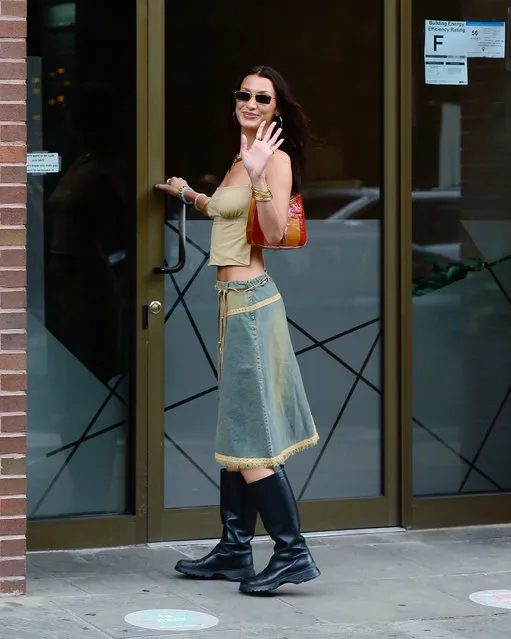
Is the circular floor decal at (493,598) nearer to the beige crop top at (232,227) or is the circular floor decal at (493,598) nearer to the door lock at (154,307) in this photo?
the beige crop top at (232,227)

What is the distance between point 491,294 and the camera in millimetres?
6961

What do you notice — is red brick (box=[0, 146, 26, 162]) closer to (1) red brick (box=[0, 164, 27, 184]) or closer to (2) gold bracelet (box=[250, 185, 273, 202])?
(1) red brick (box=[0, 164, 27, 184])

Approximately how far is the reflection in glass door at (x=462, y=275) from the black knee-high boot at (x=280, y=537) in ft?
4.75

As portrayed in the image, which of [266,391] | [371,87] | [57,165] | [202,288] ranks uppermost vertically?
[371,87]

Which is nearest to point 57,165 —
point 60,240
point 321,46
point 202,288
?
point 60,240

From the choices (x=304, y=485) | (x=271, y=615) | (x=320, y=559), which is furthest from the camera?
(x=304, y=485)

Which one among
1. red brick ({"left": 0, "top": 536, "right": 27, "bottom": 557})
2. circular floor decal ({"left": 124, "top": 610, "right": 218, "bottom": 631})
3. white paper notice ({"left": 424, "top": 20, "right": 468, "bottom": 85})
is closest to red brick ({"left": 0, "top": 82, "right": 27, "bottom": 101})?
red brick ({"left": 0, "top": 536, "right": 27, "bottom": 557})

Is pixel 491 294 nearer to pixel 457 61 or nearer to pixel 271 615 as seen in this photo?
pixel 457 61

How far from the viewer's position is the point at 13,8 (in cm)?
536

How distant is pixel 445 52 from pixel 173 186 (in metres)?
1.58

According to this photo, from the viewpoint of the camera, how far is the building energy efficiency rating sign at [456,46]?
6773mm

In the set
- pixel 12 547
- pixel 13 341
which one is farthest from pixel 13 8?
pixel 12 547

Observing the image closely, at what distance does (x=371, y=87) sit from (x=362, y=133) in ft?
0.73

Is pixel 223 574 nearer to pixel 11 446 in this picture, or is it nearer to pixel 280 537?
pixel 280 537
